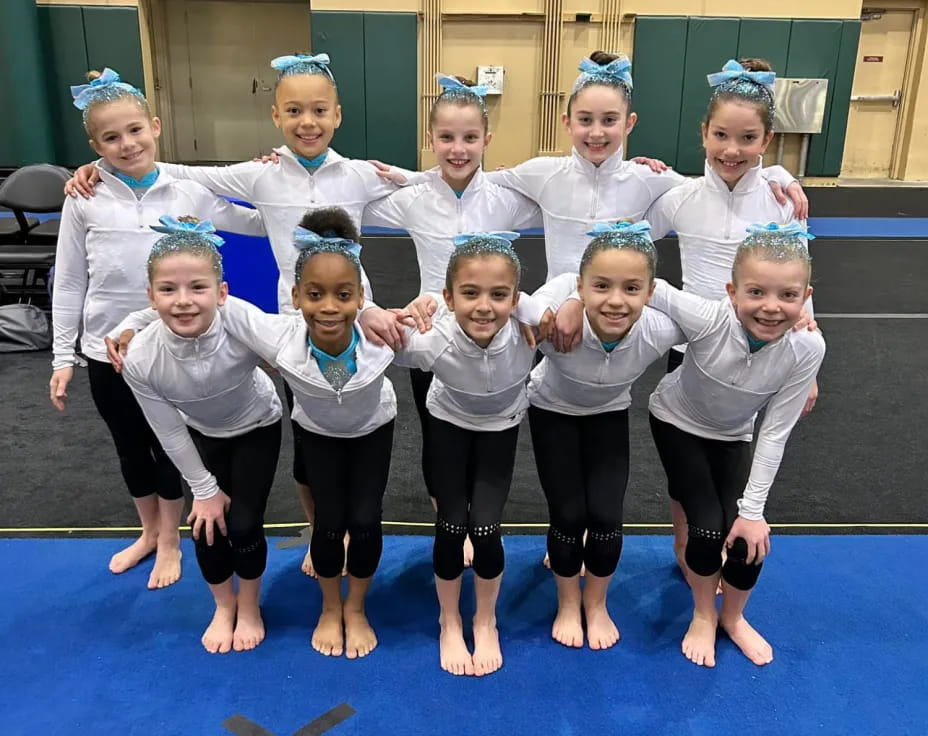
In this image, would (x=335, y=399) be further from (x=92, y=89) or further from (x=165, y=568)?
(x=92, y=89)

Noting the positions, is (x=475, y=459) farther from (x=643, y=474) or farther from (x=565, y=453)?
(x=643, y=474)

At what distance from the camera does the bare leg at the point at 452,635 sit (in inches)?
91.4

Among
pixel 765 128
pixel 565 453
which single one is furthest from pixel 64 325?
pixel 765 128

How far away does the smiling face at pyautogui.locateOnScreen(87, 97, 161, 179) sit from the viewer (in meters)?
2.44

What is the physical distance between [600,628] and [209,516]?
51.4 inches

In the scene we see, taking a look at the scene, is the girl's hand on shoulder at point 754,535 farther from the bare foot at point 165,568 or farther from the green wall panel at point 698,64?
the green wall panel at point 698,64

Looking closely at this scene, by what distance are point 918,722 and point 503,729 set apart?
117 cm

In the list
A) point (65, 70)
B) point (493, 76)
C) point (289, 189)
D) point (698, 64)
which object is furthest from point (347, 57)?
point (289, 189)

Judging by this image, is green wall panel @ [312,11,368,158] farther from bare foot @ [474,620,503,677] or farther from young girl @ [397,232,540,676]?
bare foot @ [474,620,503,677]

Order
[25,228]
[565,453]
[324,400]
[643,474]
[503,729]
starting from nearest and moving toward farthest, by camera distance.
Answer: [503,729] → [324,400] → [565,453] → [643,474] → [25,228]

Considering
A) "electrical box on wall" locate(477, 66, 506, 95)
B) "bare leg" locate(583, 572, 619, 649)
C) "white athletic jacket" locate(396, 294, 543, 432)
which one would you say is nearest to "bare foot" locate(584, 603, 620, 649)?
"bare leg" locate(583, 572, 619, 649)

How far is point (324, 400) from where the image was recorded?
2.27 m

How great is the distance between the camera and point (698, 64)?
11.9 metres

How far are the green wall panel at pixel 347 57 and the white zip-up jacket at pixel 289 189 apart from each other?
31.6 feet
